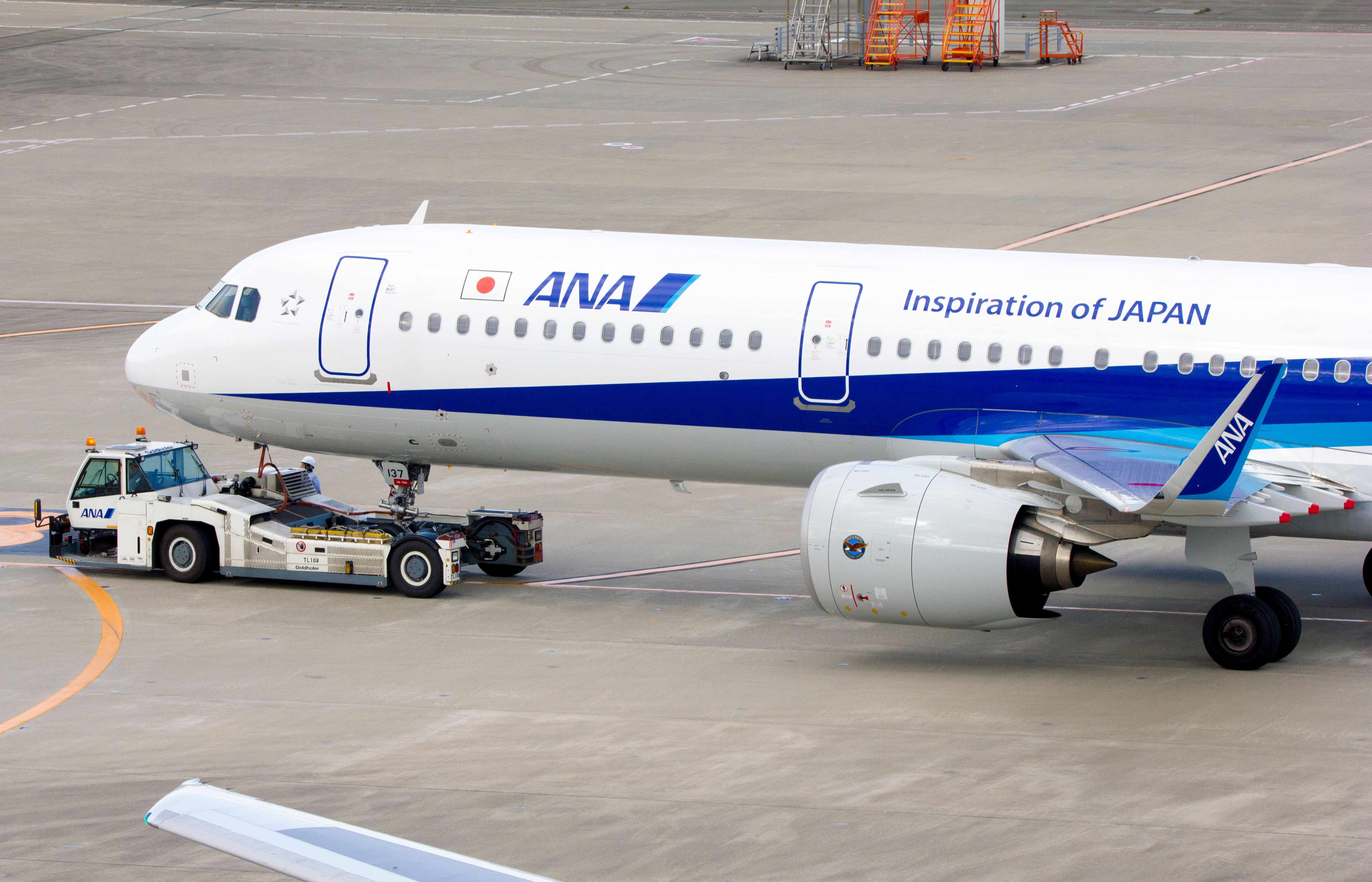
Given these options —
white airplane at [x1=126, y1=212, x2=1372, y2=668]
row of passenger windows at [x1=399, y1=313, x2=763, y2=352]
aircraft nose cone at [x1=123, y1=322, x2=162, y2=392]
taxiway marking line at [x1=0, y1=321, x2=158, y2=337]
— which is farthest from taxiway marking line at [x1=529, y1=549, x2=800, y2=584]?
taxiway marking line at [x1=0, y1=321, x2=158, y2=337]

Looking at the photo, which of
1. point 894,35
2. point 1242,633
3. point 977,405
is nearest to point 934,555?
point 977,405

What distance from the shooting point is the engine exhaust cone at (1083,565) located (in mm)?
19906

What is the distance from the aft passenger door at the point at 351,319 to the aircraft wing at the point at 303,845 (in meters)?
15.7

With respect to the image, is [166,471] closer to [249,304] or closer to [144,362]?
[144,362]

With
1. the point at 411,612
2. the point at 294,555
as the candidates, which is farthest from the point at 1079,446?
the point at 294,555

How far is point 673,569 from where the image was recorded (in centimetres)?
2588

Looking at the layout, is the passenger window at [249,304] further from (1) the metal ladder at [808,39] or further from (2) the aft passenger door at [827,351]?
(1) the metal ladder at [808,39]

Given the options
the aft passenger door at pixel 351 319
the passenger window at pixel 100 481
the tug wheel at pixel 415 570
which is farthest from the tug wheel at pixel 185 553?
the aft passenger door at pixel 351 319

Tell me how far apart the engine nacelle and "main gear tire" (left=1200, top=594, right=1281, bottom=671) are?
5.88 ft

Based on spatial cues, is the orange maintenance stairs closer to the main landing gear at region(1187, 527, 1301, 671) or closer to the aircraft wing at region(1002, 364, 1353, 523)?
the aircraft wing at region(1002, 364, 1353, 523)

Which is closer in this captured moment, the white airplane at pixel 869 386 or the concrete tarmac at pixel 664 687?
the concrete tarmac at pixel 664 687

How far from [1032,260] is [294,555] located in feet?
36.9

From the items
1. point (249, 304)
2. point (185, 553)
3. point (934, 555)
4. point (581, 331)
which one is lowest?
point (185, 553)

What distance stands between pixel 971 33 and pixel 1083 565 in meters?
64.6
